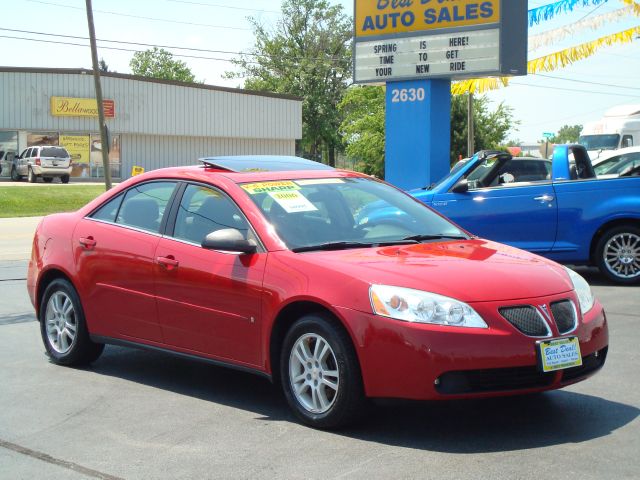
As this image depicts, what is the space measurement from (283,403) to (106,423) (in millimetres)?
1135

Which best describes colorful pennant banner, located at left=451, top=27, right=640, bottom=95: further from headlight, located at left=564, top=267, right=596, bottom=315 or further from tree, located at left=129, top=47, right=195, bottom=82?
tree, located at left=129, top=47, right=195, bottom=82

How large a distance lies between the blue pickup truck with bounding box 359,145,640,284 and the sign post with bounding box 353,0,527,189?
6629mm

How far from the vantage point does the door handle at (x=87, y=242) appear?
7.03 metres

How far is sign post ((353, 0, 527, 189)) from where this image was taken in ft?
61.6

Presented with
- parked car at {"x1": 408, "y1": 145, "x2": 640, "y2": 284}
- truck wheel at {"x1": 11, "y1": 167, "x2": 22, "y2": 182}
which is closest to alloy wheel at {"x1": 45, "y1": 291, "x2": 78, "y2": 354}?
parked car at {"x1": 408, "y1": 145, "x2": 640, "y2": 284}

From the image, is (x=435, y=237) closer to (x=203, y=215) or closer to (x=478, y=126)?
(x=203, y=215)

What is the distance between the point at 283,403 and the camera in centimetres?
620

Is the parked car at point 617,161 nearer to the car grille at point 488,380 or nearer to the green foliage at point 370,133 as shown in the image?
the car grille at point 488,380

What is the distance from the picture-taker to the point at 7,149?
49875mm

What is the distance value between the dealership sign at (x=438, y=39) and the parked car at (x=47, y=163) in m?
27.6

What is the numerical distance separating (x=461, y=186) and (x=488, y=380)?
303 inches

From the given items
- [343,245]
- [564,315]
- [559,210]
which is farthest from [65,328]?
[559,210]

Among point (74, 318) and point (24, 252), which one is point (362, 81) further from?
point (74, 318)

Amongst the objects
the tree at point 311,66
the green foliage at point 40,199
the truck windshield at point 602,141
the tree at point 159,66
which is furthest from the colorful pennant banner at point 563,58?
the tree at point 159,66
